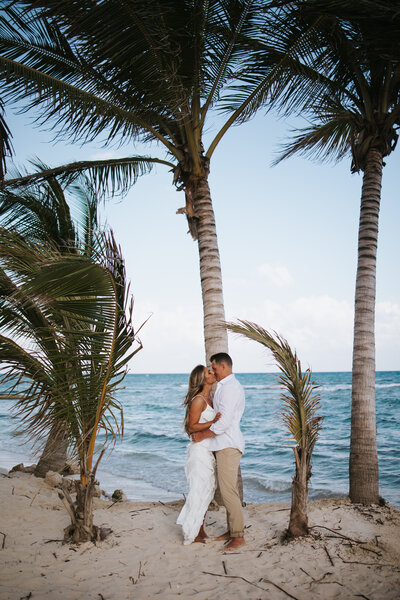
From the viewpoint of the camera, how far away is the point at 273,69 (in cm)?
582

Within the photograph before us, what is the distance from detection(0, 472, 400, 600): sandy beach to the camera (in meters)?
3.48

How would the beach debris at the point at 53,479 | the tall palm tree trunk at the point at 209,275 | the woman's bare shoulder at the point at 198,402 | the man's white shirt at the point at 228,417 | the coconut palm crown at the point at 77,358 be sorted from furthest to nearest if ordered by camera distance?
the beach debris at the point at 53,479
the tall palm tree trunk at the point at 209,275
the woman's bare shoulder at the point at 198,402
the man's white shirt at the point at 228,417
the coconut palm crown at the point at 77,358

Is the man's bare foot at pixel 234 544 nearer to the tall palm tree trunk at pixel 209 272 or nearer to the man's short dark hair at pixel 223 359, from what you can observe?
the man's short dark hair at pixel 223 359

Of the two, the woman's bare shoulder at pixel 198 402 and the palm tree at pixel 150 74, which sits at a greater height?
the palm tree at pixel 150 74

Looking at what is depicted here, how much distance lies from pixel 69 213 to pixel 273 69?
4340 mm

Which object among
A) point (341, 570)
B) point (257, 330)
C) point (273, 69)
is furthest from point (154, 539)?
point (273, 69)

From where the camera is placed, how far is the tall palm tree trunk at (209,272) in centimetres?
589

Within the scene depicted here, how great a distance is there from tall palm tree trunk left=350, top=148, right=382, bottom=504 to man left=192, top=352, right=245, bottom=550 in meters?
1.97

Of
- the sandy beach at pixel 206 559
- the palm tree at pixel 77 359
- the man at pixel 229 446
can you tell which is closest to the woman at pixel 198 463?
the man at pixel 229 446

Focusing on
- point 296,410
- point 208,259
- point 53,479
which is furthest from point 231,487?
point 53,479

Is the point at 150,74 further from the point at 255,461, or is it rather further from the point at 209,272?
the point at 255,461

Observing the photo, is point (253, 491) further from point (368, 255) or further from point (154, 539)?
point (368, 255)

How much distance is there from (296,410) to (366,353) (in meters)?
1.87

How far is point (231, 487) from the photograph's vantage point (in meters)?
4.55
